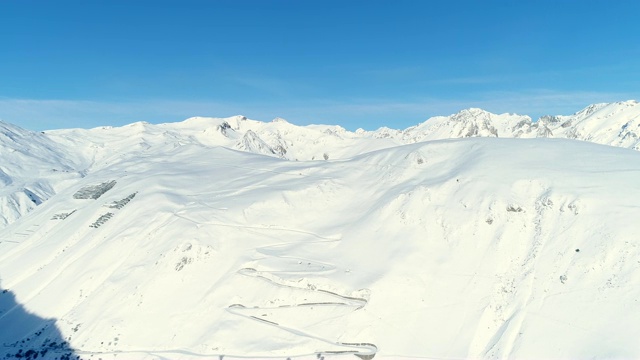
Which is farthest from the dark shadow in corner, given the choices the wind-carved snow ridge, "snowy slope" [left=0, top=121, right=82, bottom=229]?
"snowy slope" [left=0, top=121, right=82, bottom=229]

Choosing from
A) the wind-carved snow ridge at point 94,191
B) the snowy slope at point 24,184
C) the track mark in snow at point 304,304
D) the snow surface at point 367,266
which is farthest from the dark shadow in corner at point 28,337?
the snowy slope at point 24,184

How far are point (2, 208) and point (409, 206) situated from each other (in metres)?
145

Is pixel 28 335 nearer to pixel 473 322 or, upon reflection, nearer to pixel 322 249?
pixel 322 249

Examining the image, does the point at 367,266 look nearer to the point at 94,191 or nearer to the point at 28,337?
the point at 28,337

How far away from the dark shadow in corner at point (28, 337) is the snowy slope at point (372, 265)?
292mm

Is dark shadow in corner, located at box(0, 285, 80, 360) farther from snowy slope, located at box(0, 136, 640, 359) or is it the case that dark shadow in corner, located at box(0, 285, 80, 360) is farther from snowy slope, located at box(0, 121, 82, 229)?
snowy slope, located at box(0, 121, 82, 229)

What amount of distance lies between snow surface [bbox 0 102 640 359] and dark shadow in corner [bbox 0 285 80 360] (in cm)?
19

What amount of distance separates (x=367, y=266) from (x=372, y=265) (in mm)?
531

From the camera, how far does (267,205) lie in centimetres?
6088

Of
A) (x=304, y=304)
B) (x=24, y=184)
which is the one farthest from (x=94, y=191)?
(x=24, y=184)

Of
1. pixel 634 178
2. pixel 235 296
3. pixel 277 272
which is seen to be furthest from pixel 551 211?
pixel 235 296

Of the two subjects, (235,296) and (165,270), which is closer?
(235,296)

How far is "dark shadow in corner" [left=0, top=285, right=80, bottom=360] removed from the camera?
142ft

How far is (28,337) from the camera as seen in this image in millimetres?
46219
